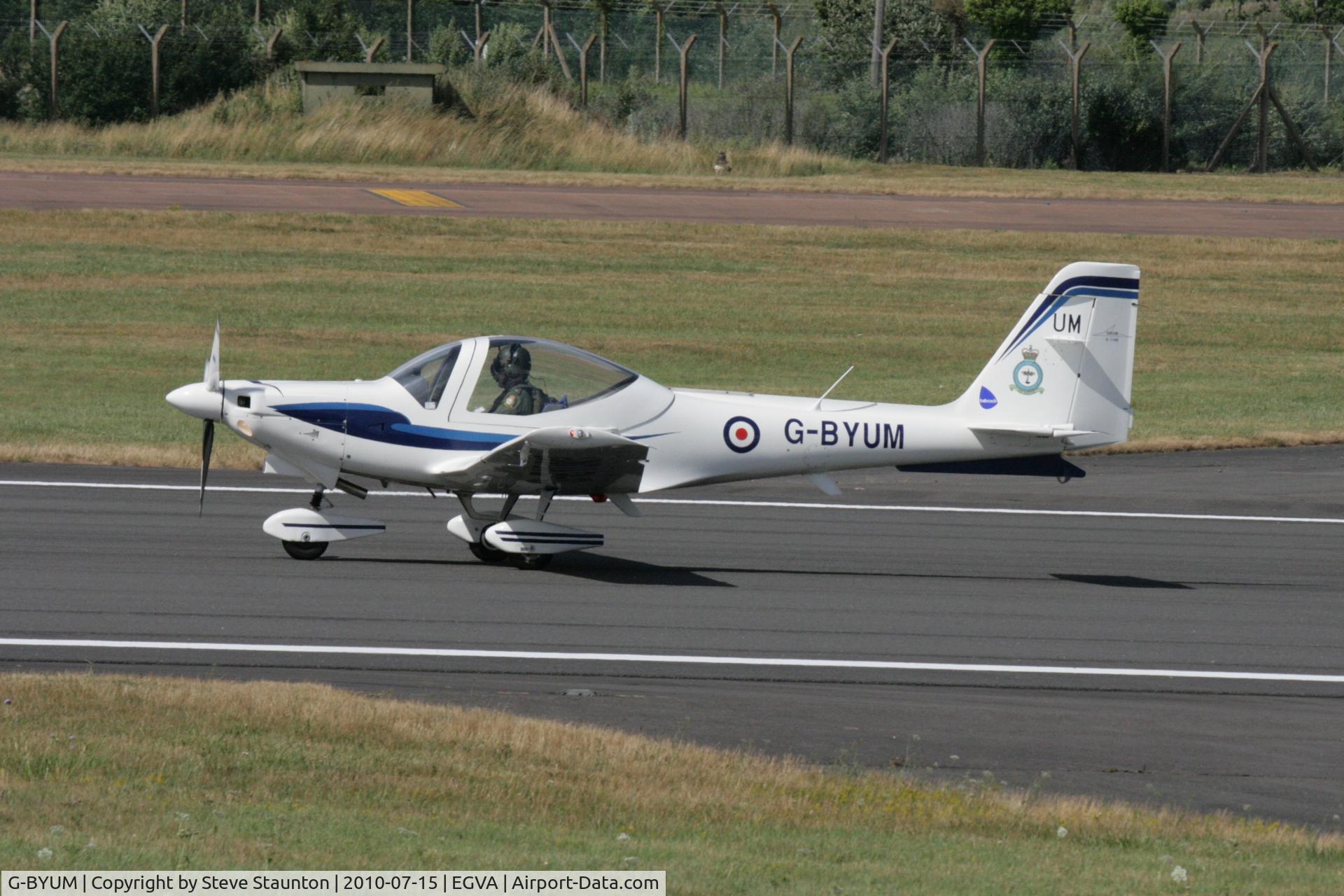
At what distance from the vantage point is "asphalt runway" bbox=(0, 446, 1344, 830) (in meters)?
10.1

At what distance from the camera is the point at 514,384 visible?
46.1 feet

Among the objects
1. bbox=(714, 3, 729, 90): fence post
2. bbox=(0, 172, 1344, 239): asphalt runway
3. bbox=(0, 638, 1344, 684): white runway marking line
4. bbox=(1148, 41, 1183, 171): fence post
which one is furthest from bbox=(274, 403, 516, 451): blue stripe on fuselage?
bbox=(714, 3, 729, 90): fence post

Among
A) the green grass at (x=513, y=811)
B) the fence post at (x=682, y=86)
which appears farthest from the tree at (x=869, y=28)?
the green grass at (x=513, y=811)

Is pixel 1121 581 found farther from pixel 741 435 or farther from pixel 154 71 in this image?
pixel 154 71

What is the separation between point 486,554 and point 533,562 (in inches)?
19.8

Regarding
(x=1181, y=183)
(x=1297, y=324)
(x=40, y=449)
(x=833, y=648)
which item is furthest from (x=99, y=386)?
(x=1181, y=183)

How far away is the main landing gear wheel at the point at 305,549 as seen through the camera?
559 inches

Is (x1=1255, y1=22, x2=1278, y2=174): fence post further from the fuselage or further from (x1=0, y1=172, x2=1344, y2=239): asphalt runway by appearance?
the fuselage

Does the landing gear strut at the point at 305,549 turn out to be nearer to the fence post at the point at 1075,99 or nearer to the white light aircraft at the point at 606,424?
the white light aircraft at the point at 606,424

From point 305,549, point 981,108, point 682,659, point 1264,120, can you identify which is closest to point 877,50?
point 981,108

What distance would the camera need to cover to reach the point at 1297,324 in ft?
109

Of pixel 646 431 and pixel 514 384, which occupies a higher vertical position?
pixel 514 384

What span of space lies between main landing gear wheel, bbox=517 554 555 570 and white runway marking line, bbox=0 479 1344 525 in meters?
3.19

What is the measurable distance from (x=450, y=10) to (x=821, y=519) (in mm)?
72635
